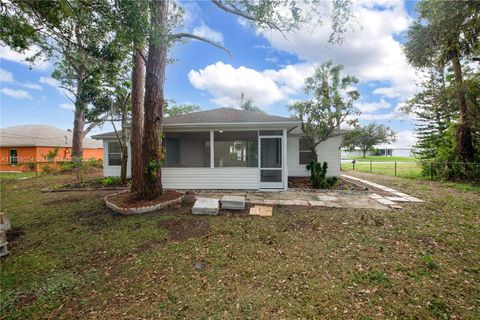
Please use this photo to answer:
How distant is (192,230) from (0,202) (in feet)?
26.4

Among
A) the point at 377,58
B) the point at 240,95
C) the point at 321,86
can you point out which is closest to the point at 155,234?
the point at 321,86

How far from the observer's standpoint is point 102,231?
477 centimetres

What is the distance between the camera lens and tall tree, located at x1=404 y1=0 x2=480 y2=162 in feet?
19.5

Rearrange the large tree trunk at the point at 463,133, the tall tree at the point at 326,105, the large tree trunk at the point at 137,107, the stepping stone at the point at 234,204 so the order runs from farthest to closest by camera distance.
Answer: the large tree trunk at the point at 463,133
the tall tree at the point at 326,105
the large tree trunk at the point at 137,107
the stepping stone at the point at 234,204

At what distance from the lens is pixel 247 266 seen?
3.32 meters

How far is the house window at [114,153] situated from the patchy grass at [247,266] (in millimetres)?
6666

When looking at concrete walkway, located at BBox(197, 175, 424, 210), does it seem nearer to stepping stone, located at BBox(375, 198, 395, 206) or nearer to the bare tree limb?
stepping stone, located at BBox(375, 198, 395, 206)

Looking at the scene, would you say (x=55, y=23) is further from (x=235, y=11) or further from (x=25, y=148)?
(x=25, y=148)

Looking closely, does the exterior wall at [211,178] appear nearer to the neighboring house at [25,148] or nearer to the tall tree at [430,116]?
the tall tree at [430,116]

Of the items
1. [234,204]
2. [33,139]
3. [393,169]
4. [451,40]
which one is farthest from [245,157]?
[33,139]

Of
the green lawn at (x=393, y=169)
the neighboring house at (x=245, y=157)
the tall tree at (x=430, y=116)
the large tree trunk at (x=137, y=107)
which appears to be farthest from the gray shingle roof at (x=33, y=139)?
the tall tree at (x=430, y=116)

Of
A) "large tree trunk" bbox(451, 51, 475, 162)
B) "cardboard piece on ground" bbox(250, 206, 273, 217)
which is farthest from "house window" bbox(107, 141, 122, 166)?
"large tree trunk" bbox(451, 51, 475, 162)

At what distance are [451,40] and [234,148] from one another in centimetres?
914

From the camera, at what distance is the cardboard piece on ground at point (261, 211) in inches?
215
